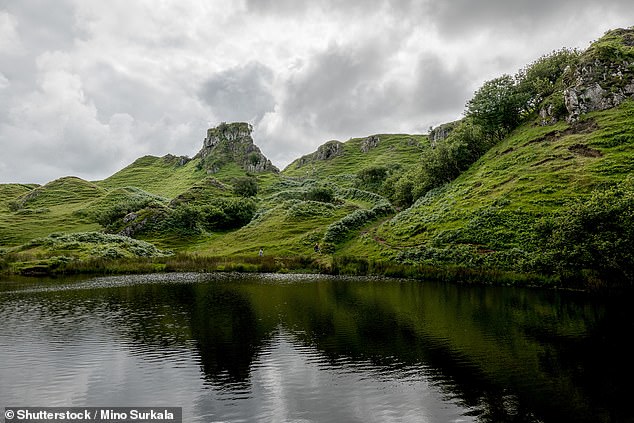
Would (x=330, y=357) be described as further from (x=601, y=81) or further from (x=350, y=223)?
(x=601, y=81)

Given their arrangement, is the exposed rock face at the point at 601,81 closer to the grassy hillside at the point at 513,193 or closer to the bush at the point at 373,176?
the grassy hillside at the point at 513,193

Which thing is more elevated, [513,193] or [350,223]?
[513,193]

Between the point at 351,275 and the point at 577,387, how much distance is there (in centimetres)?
4569

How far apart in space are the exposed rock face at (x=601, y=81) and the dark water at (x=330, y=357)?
66747 millimetres

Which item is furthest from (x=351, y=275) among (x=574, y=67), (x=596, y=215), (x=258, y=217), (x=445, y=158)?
(x=574, y=67)

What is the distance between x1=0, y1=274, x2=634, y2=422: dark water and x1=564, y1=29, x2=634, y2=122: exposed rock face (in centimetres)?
6675

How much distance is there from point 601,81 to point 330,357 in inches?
3920

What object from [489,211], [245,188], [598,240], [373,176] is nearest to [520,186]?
[489,211]

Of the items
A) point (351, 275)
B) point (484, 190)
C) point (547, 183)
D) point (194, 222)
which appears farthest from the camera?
point (194, 222)

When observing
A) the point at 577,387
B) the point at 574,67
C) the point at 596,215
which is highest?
the point at 574,67

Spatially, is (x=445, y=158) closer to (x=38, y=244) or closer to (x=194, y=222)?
(x=194, y=222)

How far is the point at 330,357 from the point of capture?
22.8 meters

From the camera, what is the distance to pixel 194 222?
421 ft

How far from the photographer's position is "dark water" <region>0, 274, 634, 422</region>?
16469 mm
